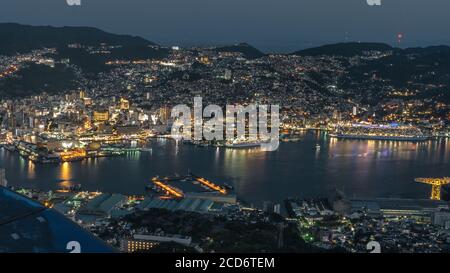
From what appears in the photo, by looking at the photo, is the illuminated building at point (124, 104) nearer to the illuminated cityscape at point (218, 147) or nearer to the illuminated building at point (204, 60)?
the illuminated cityscape at point (218, 147)

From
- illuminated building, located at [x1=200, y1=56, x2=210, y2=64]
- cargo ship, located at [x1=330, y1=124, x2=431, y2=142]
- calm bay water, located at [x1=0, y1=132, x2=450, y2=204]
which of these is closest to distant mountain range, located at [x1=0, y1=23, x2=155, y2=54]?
illuminated building, located at [x1=200, y1=56, x2=210, y2=64]

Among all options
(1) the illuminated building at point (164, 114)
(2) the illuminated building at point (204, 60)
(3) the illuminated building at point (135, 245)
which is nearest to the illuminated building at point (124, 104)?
(1) the illuminated building at point (164, 114)

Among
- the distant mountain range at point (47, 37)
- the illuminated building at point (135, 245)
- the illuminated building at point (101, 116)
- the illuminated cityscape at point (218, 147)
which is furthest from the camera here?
the distant mountain range at point (47, 37)

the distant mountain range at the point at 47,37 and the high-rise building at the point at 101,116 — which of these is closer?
the high-rise building at the point at 101,116

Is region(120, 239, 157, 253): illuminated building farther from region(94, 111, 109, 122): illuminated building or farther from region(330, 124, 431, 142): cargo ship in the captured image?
region(94, 111, 109, 122): illuminated building

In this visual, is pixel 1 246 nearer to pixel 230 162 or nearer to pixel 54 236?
pixel 54 236

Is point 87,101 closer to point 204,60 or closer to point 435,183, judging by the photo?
point 204,60
